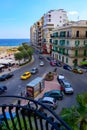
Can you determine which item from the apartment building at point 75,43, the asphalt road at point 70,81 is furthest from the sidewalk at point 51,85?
the apartment building at point 75,43

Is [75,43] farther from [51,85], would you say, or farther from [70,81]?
[51,85]

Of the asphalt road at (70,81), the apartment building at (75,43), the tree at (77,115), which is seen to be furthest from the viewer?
the apartment building at (75,43)

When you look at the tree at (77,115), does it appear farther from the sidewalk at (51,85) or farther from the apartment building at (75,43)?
the apartment building at (75,43)

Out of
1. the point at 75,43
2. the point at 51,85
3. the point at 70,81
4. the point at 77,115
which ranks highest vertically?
the point at 75,43

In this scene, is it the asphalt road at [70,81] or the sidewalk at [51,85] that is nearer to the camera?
the asphalt road at [70,81]

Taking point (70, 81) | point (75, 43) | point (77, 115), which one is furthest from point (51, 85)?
point (77, 115)

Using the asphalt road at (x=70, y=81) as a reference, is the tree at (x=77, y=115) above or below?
above

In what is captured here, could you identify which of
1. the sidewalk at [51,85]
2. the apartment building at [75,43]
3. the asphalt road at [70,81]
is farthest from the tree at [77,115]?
the apartment building at [75,43]

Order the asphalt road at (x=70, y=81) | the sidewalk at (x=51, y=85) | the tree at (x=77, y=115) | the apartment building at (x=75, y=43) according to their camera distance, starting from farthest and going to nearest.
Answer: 1. the apartment building at (x=75, y=43)
2. the sidewalk at (x=51, y=85)
3. the asphalt road at (x=70, y=81)
4. the tree at (x=77, y=115)

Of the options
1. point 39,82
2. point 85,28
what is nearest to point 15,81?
point 39,82

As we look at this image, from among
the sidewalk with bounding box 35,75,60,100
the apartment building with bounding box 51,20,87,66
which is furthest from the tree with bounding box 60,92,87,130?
the apartment building with bounding box 51,20,87,66

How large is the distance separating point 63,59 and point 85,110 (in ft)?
179

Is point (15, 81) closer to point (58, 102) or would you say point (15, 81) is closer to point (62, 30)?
point (58, 102)

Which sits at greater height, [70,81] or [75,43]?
[75,43]
